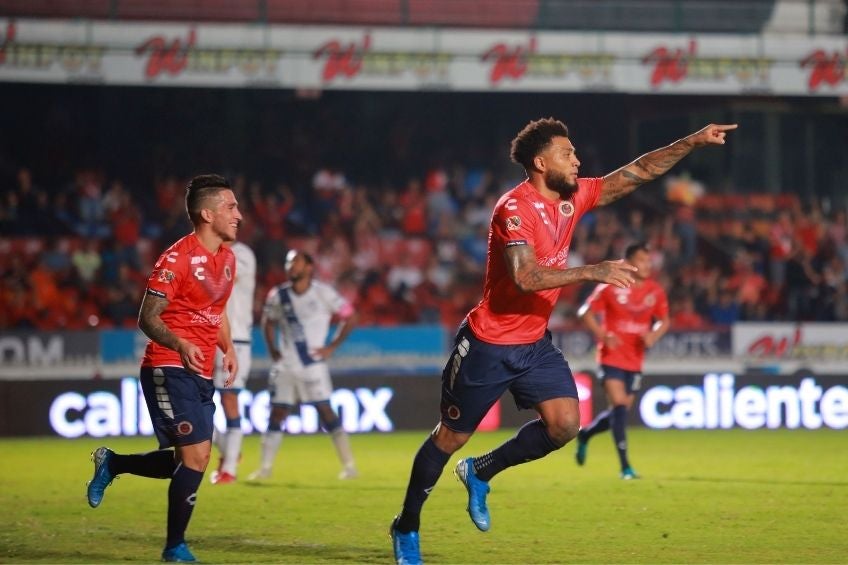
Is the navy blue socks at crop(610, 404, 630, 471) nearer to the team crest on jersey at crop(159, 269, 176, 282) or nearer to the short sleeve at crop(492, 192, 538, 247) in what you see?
the short sleeve at crop(492, 192, 538, 247)

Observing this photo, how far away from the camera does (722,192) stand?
95.1 feet

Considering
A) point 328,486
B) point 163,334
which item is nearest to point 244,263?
point 328,486

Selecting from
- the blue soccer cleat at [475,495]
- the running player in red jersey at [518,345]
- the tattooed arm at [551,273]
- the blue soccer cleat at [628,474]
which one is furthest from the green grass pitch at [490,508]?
the tattooed arm at [551,273]

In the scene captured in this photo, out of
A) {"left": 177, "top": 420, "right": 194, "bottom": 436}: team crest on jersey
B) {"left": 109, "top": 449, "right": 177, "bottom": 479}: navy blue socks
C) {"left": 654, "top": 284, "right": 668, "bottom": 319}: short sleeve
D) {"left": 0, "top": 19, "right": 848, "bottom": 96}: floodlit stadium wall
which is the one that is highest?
{"left": 0, "top": 19, "right": 848, "bottom": 96}: floodlit stadium wall

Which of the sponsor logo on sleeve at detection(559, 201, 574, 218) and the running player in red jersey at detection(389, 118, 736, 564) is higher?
the sponsor logo on sleeve at detection(559, 201, 574, 218)

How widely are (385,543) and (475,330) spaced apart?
1.83m

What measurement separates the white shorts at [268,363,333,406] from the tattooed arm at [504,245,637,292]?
6.29 m

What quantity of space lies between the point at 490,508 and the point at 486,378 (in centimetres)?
324

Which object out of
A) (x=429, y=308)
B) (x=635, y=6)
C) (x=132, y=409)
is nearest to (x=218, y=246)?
(x=132, y=409)

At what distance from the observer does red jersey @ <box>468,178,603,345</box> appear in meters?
7.61

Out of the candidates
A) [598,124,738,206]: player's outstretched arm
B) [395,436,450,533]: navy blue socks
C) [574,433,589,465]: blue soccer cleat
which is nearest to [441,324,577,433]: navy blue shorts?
[395,436,450,533]: navy blue socks

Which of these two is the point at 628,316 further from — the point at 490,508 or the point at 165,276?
the point at 165,276

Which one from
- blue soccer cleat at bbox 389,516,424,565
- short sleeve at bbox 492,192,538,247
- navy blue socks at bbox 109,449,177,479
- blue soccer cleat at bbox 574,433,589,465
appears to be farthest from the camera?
blue soccer cleat at bbox 574,433,589,465

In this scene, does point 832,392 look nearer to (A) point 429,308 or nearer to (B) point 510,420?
(B) point 510,420
